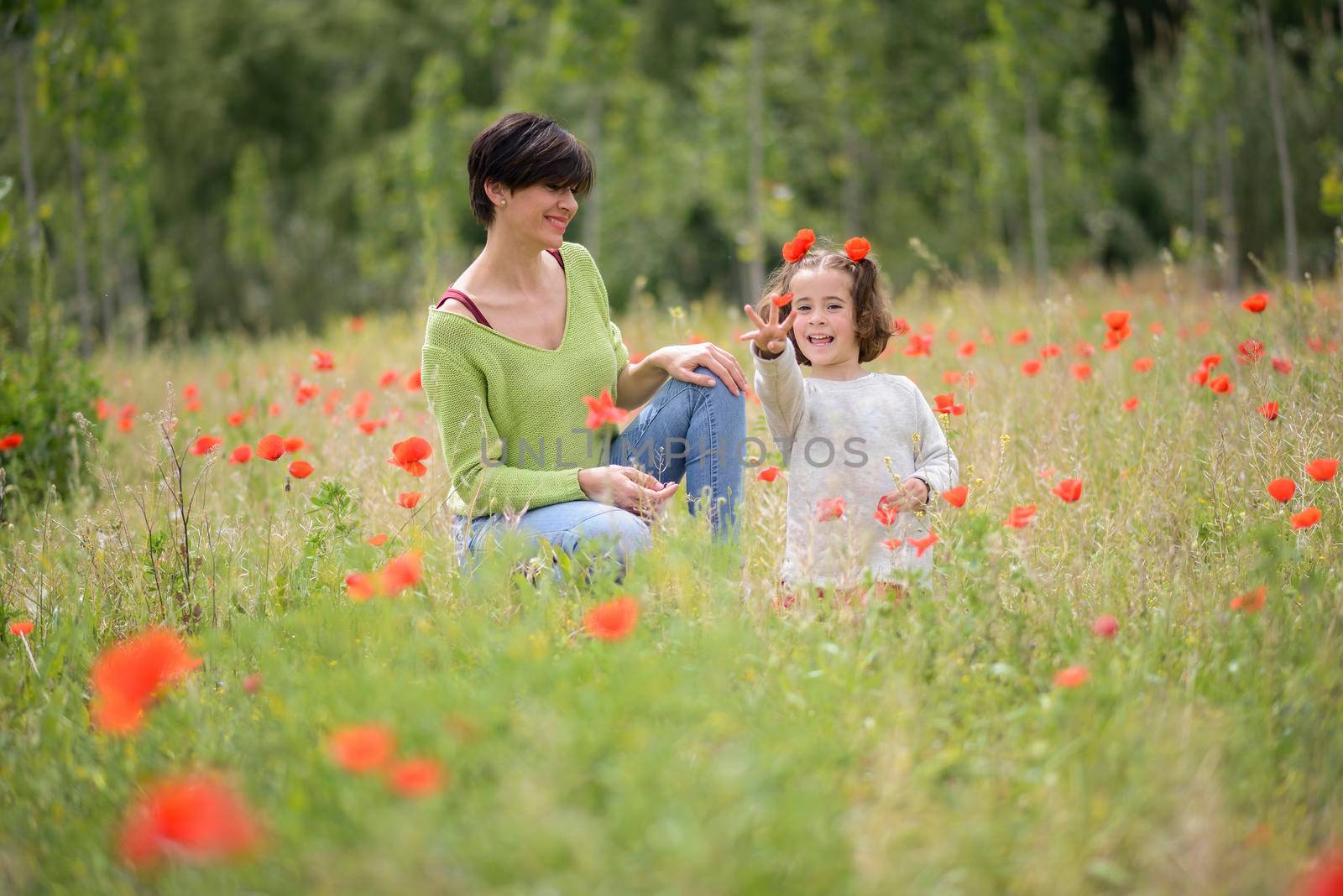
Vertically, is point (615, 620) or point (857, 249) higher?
point (857, 249)

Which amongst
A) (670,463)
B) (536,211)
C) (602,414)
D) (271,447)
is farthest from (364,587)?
(536,211)

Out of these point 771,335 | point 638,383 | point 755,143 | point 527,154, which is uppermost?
point 755,143

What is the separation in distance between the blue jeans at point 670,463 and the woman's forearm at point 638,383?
0.09 m

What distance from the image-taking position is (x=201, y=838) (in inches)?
47.7

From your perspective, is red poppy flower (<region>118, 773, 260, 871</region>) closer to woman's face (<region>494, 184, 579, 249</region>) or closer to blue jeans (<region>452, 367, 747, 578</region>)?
blue jeans (<region>452, 367, 747, 578</region>)

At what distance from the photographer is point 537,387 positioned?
2.88 meters

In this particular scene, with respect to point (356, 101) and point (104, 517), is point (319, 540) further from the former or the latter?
point (356, 101)

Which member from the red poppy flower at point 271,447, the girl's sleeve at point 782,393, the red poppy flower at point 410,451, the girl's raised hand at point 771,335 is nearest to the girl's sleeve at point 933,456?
the girl's sleeve at point 782,393

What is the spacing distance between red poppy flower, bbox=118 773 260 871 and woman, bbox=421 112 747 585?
4.14ft

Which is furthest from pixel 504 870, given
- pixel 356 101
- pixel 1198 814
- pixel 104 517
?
pixel 356 101

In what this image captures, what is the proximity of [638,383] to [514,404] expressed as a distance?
1.24ft

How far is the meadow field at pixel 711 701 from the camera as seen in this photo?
1.40 m

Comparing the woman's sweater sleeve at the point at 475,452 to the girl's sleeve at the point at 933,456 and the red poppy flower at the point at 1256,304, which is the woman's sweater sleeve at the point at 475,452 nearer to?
the girl's sleeve at the point at 933,456

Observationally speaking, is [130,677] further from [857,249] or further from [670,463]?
[857,249]
